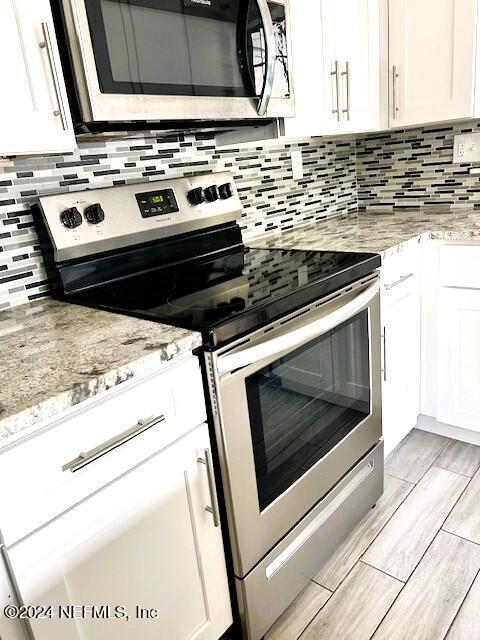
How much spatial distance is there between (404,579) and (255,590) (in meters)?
0.51

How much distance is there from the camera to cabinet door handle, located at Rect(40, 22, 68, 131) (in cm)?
98

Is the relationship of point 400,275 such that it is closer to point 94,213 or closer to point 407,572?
point 407,572

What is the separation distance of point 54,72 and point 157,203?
53 cm

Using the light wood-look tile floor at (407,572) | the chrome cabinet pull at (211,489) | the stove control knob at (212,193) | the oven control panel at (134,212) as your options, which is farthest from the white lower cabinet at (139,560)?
the stove control knob at (212,193)

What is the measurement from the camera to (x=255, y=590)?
1.16 metres

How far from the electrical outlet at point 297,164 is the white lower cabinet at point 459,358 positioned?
0.81 meters

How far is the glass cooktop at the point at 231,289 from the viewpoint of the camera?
1.02 meters

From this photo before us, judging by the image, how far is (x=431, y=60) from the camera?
6.15 ft

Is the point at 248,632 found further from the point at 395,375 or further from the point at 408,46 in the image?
the point at 408,46

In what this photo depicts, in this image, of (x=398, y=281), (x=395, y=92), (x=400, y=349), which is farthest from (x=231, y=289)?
(x=395, y=92)

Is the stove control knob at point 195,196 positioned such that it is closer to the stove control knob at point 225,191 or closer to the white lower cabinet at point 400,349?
the stove control knob at point 225,191

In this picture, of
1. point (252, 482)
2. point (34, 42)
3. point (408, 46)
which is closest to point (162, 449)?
point (252, 482)

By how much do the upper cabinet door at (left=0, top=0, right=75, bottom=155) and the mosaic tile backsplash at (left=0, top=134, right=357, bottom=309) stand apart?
283 mm

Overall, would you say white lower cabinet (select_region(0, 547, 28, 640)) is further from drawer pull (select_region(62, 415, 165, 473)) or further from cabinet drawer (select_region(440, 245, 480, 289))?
cabinet drawer (select_region(440, 245, 480, 289))
